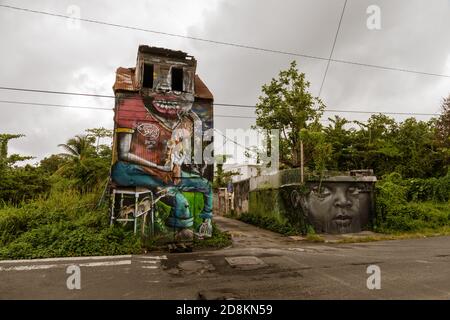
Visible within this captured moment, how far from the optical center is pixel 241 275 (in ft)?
26.2

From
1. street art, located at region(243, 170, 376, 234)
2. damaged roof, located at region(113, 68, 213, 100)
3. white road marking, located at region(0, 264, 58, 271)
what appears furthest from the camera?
street art, located at region(243, 170, 376, 234)

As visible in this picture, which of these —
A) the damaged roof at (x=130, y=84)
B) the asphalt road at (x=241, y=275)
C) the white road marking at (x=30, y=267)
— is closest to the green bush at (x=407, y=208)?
the asphalt road at (x=241, y=275)

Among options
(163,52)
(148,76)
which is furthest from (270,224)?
(163,52)

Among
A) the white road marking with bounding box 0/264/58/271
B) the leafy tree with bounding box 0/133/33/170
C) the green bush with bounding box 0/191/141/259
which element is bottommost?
the white road marking with bounding box 0/264/58/271

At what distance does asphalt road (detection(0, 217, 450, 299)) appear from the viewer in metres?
6.43

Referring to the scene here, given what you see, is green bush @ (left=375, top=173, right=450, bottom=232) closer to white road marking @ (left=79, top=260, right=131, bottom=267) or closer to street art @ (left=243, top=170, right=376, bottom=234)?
street art @ (left=243, top=170, right=376, bottom=234)

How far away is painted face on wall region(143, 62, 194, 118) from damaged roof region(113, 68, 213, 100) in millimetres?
525

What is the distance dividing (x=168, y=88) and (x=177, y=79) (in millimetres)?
703

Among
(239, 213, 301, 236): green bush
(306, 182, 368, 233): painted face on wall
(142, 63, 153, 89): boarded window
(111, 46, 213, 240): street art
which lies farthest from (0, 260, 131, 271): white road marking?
(306, 182, 368, 233): painted face on wall

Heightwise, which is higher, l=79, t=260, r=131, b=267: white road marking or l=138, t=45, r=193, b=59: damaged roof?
l=138, t=45, r=193, b=59: damaged roof

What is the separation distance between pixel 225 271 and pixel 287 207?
1013cm

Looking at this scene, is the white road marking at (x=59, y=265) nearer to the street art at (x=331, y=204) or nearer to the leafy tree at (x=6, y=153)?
the street art at (x=331, y=204)

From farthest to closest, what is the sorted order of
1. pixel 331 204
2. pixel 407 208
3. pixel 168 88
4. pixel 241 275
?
1. pixel 407 208
2. pixel 331 204
3. pixel 168 88
4. pixel 241 275

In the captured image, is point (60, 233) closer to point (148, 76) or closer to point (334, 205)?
point (148, 76)
